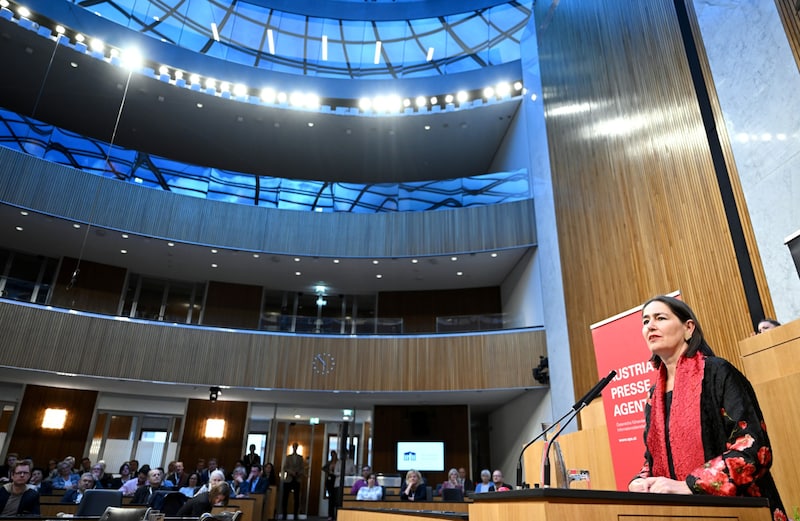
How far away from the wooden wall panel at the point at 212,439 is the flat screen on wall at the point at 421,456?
467cm

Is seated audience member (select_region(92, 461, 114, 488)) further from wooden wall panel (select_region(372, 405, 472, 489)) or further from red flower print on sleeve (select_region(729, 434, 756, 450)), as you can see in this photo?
red flower print on sleeve (select_region(729, 434, 756, 450))

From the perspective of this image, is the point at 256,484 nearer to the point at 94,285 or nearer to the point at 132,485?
the point at 132,485

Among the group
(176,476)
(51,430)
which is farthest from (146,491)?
(51,430)

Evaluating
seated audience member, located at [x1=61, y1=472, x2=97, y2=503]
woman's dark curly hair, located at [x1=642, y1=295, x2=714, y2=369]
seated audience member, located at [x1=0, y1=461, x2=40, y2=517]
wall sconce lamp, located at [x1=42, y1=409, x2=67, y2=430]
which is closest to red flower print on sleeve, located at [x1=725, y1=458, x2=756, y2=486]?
woman's dark curly hair, located at [x1=642, y1=295, x2=714, y2=369]

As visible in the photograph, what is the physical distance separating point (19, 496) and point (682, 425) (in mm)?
6778

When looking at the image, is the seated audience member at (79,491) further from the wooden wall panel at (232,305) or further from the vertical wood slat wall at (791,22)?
the vertical wood slat wall at (791,22)

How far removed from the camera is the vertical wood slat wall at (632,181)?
505 cm

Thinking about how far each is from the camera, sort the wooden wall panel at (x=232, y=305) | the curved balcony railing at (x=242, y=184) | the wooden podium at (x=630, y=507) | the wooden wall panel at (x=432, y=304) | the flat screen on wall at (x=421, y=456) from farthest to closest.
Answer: the wooden wall panel at (x=432, y=304)
the wooden wall panel at (x=232, y=305)
the flat screen on wall at (x=421, y=456)
the curved balcony railing at (x=242, y=184)
the wooden podium at (x=630, y=507)

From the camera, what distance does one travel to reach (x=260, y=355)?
42.8 feet

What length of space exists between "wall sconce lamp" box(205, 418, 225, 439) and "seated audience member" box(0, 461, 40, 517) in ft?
30.9

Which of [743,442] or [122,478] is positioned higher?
[743,442]

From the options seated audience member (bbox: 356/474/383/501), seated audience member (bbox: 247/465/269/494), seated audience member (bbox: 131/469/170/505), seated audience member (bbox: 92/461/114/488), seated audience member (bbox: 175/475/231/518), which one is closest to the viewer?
seated audience member (bbox: 175/475/231/518)

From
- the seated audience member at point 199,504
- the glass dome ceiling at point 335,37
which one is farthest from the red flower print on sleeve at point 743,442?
the glass dome ceiling at point 335,37

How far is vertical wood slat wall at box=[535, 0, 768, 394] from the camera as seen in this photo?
5.05 meters
